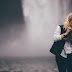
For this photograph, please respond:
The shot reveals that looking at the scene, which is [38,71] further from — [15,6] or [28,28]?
[15,6]

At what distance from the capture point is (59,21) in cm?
1304

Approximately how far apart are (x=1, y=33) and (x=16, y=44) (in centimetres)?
216

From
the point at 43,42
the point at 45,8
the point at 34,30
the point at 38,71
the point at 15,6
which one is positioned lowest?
the point at 38,71

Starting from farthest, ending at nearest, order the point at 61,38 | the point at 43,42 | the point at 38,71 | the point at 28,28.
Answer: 1. the point at 28,28
2. the point at 43,42
3. the point at 38,71
4. the point at 61,38

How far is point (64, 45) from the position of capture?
9.09 feet

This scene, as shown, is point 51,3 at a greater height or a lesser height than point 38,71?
greater

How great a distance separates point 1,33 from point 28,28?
206 cm

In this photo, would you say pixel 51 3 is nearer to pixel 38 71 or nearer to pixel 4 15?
pixel 4 15

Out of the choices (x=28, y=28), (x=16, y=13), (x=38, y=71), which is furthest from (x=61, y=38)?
(x=16, y=13)

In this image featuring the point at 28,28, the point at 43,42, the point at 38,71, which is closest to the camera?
the point at 38,71

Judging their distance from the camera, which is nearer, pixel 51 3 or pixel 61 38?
pixel 61 38

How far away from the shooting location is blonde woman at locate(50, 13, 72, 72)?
106 inches

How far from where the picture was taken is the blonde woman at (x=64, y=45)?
8.86 feet

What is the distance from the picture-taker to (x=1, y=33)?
14258 mm
